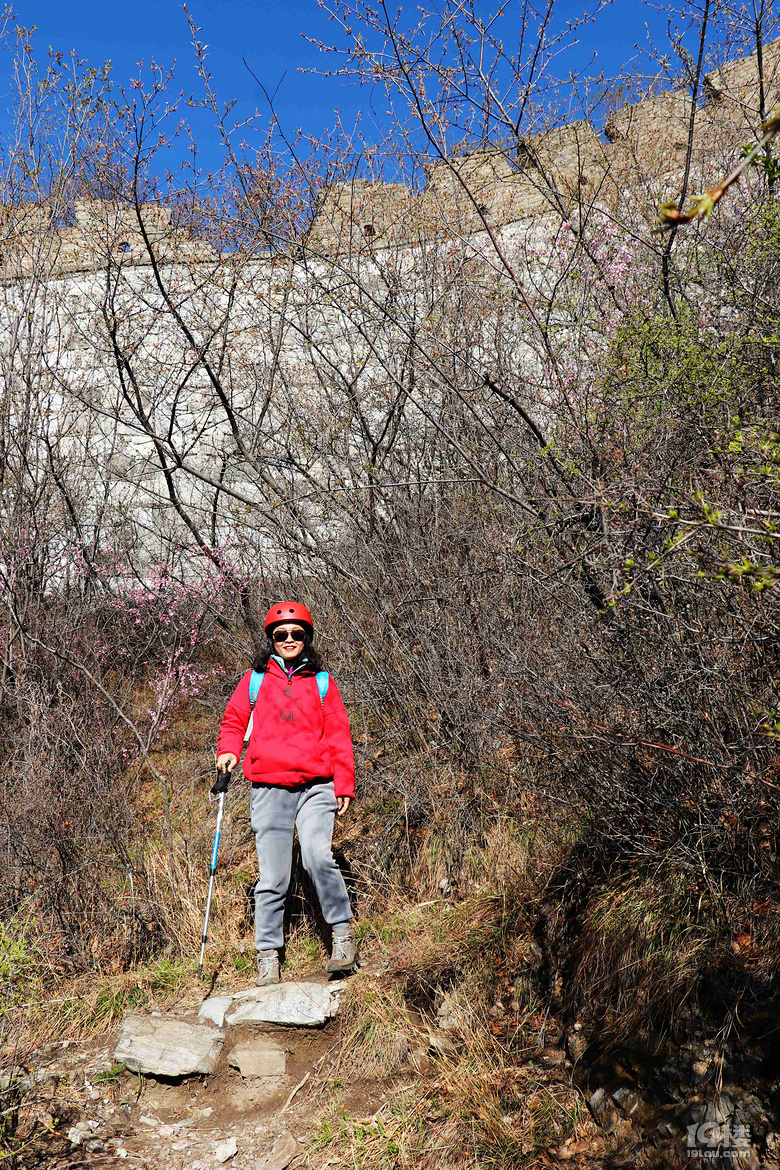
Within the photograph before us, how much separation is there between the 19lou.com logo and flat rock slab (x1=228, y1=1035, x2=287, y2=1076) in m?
1.85

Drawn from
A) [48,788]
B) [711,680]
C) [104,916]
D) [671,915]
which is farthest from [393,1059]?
[48,788]

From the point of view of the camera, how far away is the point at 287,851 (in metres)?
4.11

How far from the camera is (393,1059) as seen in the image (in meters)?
3.40

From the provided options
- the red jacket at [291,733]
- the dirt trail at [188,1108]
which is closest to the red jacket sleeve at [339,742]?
the red jacket at [291,733]

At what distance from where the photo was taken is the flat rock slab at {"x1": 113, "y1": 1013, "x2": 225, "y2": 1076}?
3.59 m

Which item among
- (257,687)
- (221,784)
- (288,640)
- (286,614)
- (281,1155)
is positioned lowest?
(281,1155)

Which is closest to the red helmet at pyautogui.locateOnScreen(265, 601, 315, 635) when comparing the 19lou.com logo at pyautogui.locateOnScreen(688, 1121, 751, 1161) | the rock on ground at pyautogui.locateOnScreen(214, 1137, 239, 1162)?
the rock on ground at pyautogui.locateOnScreen(214, 1137, 239, 1162)

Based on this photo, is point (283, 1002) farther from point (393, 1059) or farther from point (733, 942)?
point (733, 942)

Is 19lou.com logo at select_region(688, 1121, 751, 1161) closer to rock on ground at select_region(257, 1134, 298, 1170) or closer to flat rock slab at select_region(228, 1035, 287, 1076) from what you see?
rock on ground at select_region(257, 1134, 298, 1170)

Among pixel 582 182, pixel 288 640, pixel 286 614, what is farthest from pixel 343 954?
pixel 582 182

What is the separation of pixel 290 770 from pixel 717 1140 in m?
2.41

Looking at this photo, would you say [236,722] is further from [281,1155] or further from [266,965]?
[281,1155]

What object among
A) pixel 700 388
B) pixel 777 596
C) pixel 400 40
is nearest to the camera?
pixel 777 596

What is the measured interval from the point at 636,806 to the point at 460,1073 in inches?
48.5
